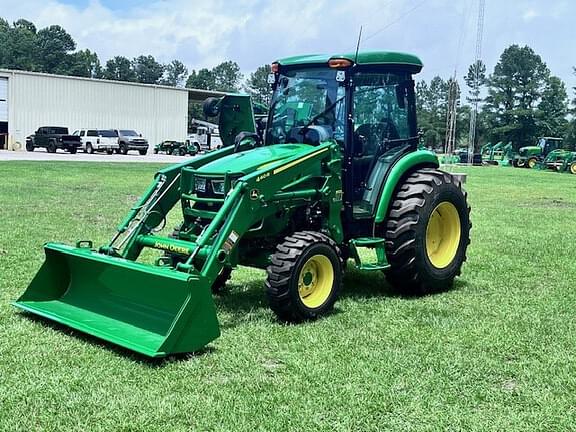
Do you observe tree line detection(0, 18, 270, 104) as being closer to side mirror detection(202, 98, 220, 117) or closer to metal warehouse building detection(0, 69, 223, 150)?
metal warehouse building detection(0, 69, 223, 150)

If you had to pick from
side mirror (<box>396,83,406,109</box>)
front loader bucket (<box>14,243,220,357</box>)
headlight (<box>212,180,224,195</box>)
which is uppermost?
side mirror (<box>396,83,406,109</box>)

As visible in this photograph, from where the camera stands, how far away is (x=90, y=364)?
16.3ft

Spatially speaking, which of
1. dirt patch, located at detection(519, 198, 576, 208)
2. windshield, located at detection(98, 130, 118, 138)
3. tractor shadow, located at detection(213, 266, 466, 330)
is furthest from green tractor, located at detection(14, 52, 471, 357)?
windshield, located at detection(98, 130, 118, 138)

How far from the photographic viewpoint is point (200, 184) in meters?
6.54

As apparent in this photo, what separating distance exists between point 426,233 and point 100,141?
40.4 metres

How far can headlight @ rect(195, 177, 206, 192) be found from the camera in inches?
256

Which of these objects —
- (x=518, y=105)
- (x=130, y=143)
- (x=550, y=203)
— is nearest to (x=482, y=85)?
(x=518, y=105)

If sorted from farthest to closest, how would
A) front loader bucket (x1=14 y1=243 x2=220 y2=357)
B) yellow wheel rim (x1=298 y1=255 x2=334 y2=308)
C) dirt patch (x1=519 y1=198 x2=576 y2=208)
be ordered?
dirt patch (x1=519 y1=198 x2=576 y2=208) → yellow wheel rim (x1=298 y1=255 x2=334 y2=308) → front loader bucket (x1=14 y1=243 x2=220 y2=357)

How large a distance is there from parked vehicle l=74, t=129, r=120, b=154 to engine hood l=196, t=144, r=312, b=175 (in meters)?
39.8

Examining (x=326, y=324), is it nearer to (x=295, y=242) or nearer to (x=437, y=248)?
(x=295, y=242)

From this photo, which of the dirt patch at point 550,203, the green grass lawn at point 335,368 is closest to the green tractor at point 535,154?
the dirt patch at point 550,203

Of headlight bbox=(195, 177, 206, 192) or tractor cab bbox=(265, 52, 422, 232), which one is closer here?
headlight bbox=(195, 177, 206, 192)

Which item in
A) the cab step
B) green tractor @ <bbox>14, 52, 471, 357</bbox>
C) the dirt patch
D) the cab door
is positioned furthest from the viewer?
the dirt patch

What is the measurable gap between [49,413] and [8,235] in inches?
262
